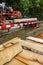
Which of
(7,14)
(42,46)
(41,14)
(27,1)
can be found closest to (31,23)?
(7,14)

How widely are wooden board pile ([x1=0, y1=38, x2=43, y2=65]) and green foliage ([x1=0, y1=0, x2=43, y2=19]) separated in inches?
410

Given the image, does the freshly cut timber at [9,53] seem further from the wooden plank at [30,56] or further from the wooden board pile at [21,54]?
the wooden plank at [30,56]

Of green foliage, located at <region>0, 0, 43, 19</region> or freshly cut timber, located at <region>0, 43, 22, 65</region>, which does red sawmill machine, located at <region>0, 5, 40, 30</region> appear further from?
freshly cut timber, located at <region>0, 43, 22, 65</region>

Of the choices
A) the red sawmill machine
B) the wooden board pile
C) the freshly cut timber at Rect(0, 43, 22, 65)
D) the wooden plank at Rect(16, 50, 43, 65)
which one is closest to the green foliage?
the red sawmill machine

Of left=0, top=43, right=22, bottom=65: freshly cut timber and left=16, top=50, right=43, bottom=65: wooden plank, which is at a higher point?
left=0, top=43, right=22, bottom=65: freshly cut timber

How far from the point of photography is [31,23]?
12.1m

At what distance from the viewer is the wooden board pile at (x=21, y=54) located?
14.0 ft

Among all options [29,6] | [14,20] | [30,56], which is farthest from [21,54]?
[29,6]

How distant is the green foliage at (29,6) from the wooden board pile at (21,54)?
10404 millimetres

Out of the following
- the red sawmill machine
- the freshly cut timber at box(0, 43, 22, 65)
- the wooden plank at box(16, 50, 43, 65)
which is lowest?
the red sawmill machine

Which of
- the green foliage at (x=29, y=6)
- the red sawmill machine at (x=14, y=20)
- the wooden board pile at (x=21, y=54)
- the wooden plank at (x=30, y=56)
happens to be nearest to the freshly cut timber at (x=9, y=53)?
the wooden board pile at (x=21, y=54)

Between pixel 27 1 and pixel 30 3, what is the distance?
74cm

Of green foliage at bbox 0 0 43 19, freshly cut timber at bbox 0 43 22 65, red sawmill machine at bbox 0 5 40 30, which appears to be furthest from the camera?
green foliage at bbox 0 0 43 19

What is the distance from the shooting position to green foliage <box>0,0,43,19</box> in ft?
50.1
